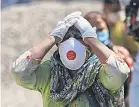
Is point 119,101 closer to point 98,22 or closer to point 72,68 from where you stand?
point 72,68

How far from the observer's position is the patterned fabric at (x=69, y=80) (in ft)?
14.8

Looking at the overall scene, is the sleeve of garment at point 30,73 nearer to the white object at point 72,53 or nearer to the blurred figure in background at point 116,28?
the white object at point 72,53

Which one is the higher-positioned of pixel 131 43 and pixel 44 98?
pixel 44 98

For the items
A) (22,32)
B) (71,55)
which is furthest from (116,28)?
(71,55)

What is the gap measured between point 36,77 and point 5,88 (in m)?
3.63

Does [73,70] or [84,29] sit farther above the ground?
[84,29]

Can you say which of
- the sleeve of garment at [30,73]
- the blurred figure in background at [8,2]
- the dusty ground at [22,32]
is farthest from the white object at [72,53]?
the blurred figure in background at [8,2]

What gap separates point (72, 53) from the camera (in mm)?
4625

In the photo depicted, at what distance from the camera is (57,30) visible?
Answer: 15.0 ft

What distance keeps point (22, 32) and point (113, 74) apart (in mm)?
5627

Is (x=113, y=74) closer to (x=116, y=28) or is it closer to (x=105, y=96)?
(x=105, y=96)

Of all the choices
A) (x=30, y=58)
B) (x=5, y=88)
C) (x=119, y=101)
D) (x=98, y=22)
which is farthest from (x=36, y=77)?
(x=5, y=88)

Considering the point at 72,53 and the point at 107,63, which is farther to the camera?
the point at 72,53

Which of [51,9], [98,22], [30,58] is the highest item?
→ [30,58]
